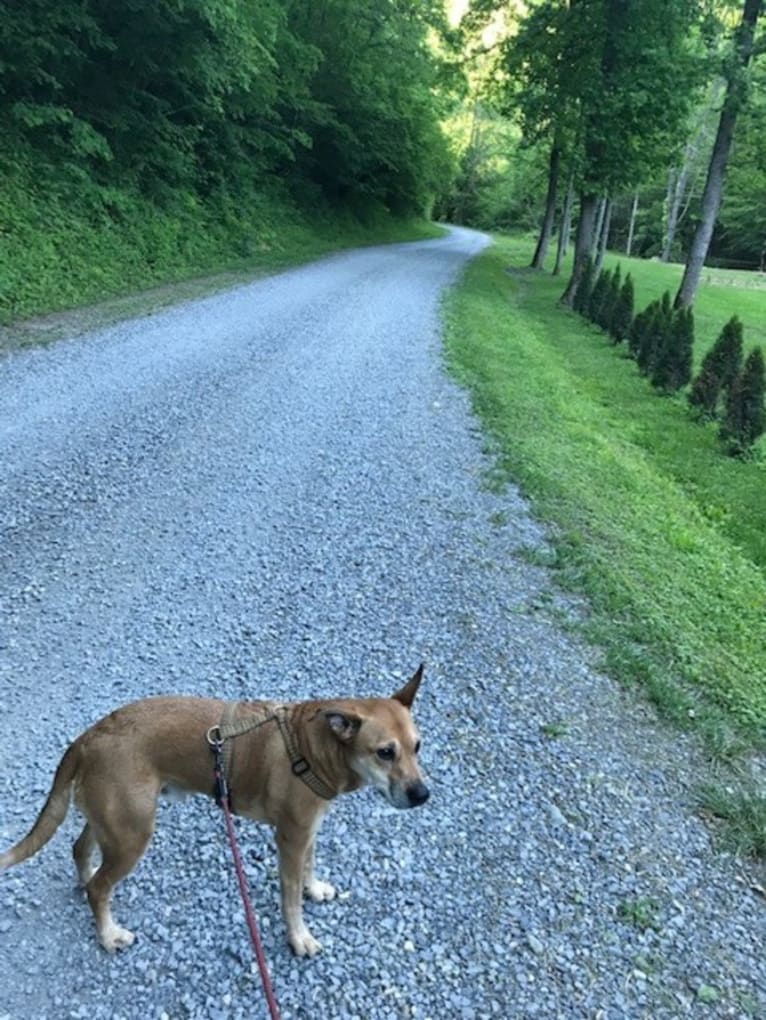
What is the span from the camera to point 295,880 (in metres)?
2.56

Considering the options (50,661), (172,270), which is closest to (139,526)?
(50,661)

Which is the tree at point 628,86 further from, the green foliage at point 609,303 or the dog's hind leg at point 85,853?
the dog's hind leg at point 85,853

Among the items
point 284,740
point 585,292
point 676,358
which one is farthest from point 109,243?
point 284,740

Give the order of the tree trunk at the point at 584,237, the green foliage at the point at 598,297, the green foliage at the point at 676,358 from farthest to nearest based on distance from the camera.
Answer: the tree trunk at the point at 584,237
the green foliage at the point at 598,297
the green foliage at the point at 676,358

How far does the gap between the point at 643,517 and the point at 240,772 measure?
5.49 metres

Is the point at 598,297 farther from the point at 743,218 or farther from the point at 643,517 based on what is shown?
the point at 743,218

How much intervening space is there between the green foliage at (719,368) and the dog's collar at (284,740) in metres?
10.9

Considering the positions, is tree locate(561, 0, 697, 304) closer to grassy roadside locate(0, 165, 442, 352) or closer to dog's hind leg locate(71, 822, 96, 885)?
grassy roadside locate(0, 165, 442, 352)

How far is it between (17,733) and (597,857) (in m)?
2.73

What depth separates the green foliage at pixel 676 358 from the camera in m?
13.0

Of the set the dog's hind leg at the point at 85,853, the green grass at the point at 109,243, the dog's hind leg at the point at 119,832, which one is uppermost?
the green grass at the point at 109,243

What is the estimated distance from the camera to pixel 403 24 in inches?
1051

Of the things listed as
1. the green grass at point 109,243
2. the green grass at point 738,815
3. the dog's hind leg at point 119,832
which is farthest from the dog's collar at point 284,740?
the green grass at point 109,243

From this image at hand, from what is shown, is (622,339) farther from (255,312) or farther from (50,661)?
(50,661)
